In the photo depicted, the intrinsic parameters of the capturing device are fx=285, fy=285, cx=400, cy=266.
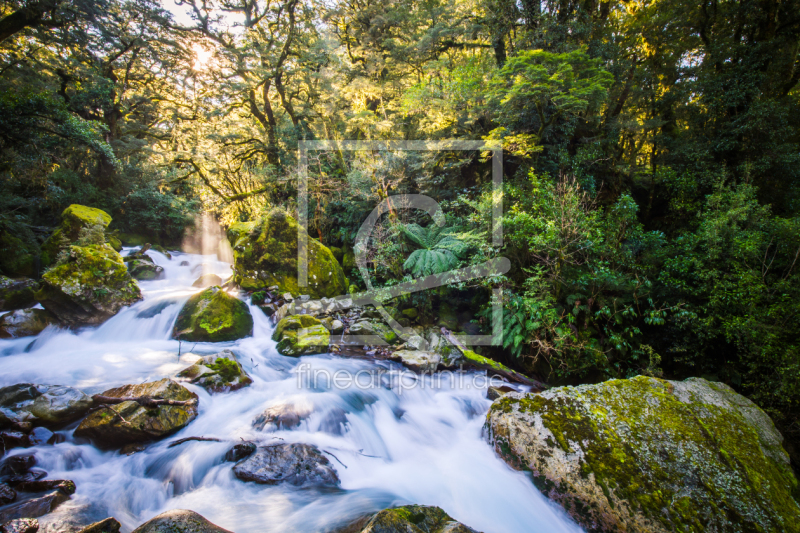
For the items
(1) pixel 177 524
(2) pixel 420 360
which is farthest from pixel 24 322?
(2) pixel 420 360

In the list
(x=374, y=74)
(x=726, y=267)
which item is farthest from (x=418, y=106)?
(x=726, y=267)

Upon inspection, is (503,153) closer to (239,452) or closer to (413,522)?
(413,522)

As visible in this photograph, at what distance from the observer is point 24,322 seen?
19.6 feet

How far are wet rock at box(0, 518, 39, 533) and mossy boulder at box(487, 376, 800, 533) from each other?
4350 millimetres

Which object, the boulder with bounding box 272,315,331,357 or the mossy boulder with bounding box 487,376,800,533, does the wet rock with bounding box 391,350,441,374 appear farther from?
the mossy boulder with bounding box 487,376,800,533

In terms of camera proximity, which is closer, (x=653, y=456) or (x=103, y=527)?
(x=103, y=527)

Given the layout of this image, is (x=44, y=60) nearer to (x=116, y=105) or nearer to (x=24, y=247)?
(x=116, y=105)

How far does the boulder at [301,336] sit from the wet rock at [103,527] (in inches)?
158

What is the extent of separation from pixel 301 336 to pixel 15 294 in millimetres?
6747

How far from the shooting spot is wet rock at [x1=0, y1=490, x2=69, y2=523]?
2588 millimetres

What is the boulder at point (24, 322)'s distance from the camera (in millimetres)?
5805

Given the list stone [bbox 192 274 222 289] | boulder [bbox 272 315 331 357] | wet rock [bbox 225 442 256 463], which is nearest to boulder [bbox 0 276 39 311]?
Answer: stone [bbox 192 274 222 289]

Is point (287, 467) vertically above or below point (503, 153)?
below

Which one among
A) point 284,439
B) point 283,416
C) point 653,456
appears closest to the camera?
point 653,456
